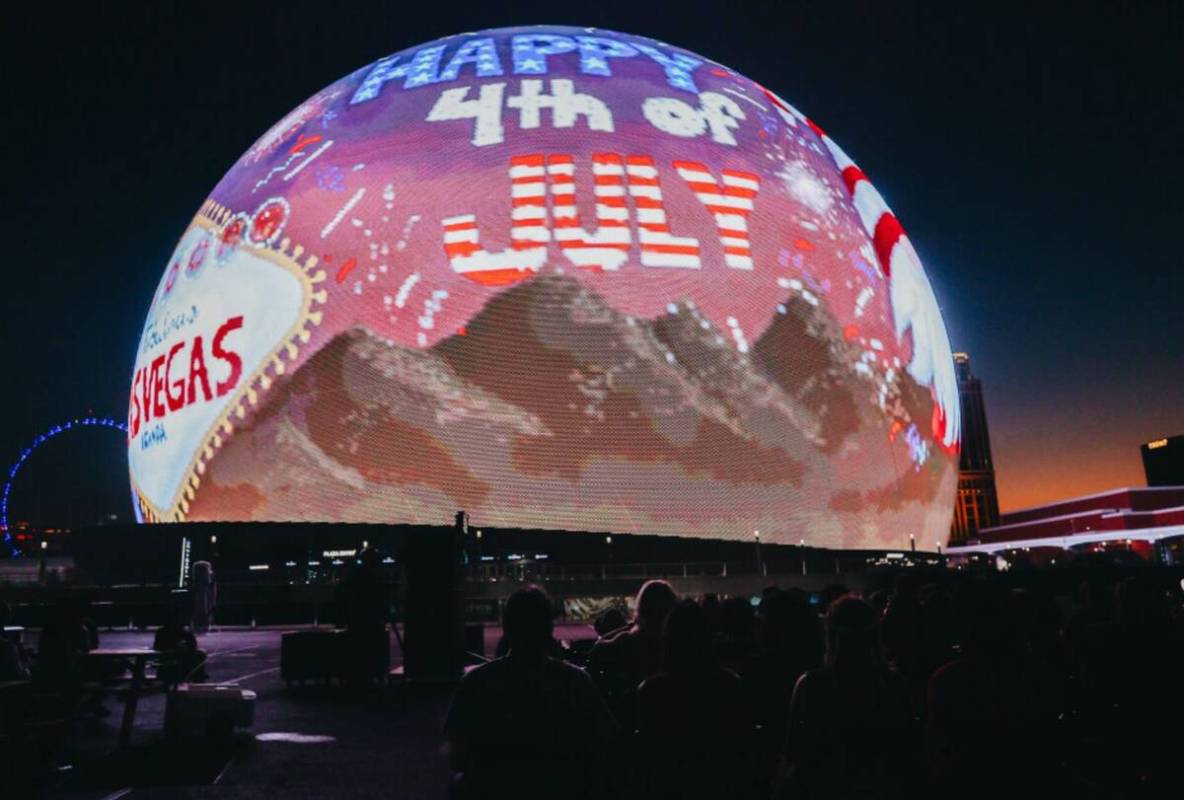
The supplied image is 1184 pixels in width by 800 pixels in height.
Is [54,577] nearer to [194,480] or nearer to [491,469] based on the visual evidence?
[194,480]

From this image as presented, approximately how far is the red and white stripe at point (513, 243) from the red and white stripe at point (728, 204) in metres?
2.85

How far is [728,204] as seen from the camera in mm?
15594

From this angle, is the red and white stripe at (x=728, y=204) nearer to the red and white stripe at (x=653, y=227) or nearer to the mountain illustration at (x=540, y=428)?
the red and white stripe at (x=653, y=227)

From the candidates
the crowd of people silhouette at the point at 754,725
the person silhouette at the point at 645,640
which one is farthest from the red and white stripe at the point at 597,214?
the crowd of people silhouette at the point at 754,725

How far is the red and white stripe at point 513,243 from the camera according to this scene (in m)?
14.5

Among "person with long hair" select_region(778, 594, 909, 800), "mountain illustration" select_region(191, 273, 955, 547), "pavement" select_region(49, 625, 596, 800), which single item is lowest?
"pavement" select_region(49, 625, 596, 800)

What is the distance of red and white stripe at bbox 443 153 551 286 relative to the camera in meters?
14.5

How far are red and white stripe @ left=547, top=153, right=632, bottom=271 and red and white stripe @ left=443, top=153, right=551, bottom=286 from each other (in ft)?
0.90

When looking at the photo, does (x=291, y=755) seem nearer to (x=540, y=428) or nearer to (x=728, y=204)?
(x=540, y=428)

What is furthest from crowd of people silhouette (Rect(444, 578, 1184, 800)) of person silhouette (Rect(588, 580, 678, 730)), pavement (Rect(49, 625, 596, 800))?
pavement (Rect(49, 625, 596, 800))

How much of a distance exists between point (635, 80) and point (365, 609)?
39.4ft

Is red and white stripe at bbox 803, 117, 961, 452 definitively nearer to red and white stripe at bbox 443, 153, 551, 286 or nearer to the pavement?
red and white stripe at bbox 443, 153, 551, 286

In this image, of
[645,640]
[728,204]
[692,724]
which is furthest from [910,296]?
[692,724]

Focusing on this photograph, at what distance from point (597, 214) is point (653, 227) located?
105 centimetres
